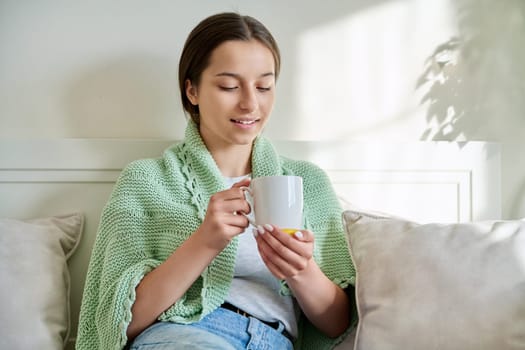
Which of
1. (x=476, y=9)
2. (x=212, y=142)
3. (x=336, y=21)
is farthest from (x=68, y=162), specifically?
(x=476, y=9)

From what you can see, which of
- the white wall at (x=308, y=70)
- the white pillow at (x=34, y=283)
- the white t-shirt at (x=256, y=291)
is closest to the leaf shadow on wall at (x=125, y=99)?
the white wall at (x=308, y=70)

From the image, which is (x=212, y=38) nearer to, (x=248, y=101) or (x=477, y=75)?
(x=248, y=101)

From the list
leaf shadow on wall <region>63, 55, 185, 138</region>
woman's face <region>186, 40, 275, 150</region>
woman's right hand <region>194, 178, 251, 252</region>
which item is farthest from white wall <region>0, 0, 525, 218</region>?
woman's right hand <region>194, 178, 251, 252</region>

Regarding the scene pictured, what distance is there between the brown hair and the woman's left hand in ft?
1.61

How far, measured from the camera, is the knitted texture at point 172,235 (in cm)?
109

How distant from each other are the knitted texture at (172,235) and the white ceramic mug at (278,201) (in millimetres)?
238

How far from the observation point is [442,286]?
1.00m

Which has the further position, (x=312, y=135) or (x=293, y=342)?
(x=312, y=135)

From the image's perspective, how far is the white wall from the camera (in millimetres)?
1503

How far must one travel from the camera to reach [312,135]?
1.59 metres

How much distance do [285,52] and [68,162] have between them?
0.70 m

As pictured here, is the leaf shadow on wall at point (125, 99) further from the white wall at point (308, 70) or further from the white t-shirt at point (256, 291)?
the white t-shirt at point (256, 291)

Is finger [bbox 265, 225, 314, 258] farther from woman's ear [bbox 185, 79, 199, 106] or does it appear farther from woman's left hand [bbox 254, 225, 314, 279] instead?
woman's ear [bbox 185, 79, 199, 106]

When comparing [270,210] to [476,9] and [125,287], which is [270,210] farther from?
[476,9]
